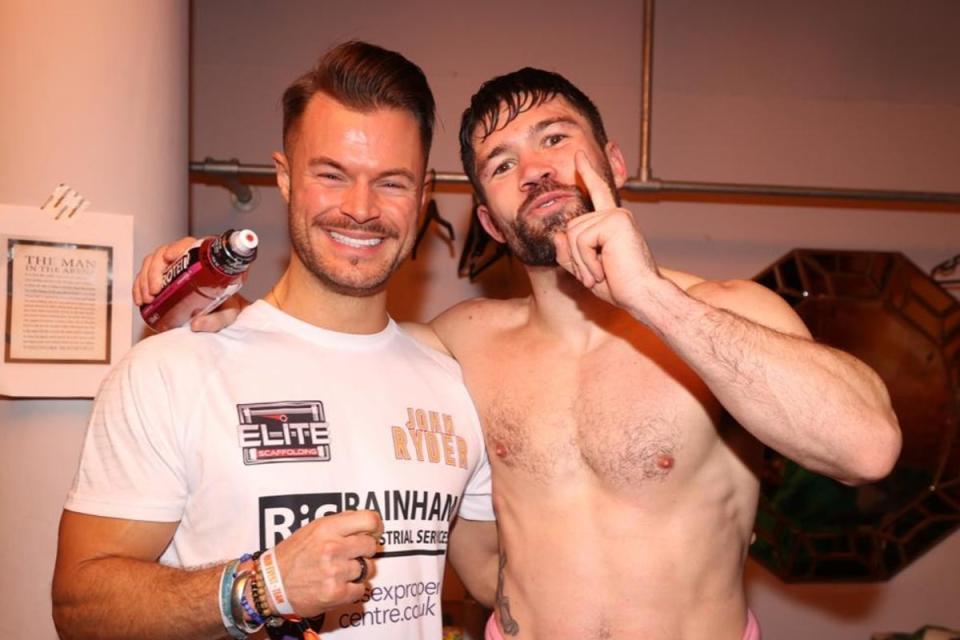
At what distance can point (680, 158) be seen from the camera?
3.33 metres

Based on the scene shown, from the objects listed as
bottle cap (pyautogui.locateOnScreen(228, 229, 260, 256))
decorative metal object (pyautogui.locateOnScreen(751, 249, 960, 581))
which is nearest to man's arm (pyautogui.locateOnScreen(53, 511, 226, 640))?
bottle cap (pyautogui.locateOnScreen(228, 229, 260, 256))

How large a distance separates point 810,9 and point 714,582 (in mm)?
2531

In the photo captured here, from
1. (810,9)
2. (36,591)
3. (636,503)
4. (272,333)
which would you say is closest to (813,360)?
(636,503)

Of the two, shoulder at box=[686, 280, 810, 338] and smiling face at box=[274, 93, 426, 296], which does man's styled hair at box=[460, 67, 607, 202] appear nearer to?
smiling face at box=[274, 93, 426, 296]

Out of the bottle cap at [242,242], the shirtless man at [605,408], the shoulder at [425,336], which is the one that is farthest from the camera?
the shoulder at [425,336]

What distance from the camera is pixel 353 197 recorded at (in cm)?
161

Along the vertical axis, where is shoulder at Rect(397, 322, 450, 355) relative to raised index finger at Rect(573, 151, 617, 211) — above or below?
below

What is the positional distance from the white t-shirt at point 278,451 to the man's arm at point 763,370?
0.47 meters

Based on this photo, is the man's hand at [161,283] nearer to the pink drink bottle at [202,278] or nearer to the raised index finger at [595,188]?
the pink drink bottle at [202,278]

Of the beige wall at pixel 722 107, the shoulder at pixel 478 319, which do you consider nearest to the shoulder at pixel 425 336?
the shoulder at pixel 478 319

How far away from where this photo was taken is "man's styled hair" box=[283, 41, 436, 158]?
1673 millimetres

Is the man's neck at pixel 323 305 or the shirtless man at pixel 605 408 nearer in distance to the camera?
the shirtless man at pixel 605 408

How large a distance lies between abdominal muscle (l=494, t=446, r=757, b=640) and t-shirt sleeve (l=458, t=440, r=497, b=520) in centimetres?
12

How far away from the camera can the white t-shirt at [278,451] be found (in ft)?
4.64
